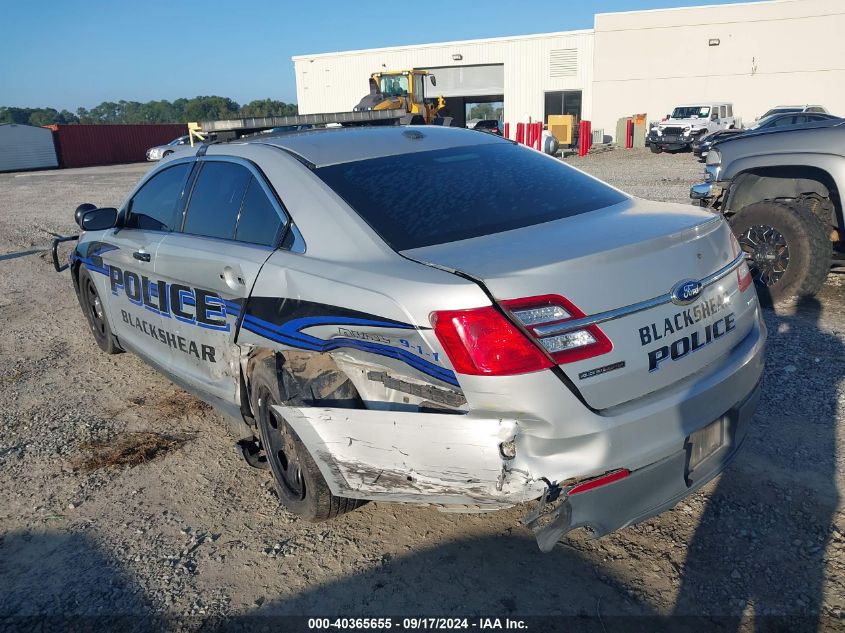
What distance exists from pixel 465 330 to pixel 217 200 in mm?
1914

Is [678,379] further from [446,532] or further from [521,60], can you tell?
[521,60]

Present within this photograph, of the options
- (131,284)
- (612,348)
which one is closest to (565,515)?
(612,348)

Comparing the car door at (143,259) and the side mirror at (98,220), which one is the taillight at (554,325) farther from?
the side mirror at (98,220)

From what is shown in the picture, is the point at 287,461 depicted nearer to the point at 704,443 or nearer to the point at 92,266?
the point at 704,443

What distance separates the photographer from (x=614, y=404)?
217 cm

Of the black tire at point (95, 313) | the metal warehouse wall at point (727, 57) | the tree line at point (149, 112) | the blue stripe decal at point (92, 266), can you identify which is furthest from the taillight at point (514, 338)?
the tree line at point (149, 112)

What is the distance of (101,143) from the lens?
43938 mm

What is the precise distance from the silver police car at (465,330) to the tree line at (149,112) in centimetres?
8126

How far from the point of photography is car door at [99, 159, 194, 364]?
3.84m

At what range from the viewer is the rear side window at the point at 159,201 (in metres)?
3.85

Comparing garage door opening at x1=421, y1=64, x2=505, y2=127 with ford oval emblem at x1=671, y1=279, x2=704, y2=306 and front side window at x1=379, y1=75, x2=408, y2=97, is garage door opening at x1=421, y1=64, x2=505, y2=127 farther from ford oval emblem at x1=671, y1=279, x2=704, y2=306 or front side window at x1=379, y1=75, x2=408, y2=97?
ford oval emblem at x1=671, y1=279, x2=704, y2=306

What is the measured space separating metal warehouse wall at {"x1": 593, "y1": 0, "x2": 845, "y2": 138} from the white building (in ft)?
→ 0.15

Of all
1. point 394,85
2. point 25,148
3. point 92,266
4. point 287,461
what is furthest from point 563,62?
point 287,461

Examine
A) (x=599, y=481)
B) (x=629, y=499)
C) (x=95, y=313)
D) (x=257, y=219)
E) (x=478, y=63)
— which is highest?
(x=478, y=63)
